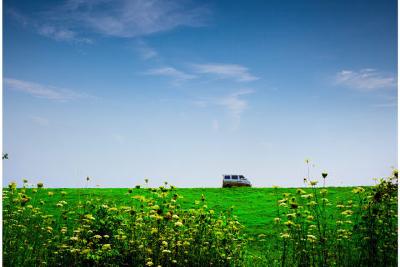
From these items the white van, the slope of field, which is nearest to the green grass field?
the slope of field

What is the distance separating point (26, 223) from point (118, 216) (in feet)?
6.96

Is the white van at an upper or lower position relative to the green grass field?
upper

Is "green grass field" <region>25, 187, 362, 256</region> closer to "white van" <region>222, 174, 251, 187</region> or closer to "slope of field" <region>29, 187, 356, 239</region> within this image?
"slope of field" <region>29, 187, 356, 239</region>

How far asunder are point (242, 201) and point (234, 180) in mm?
10204

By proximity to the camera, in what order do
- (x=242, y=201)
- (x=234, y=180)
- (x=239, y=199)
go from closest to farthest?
1. (x=242, y=201)
2. (x=239, y=199)
3. (x=234, y=180)

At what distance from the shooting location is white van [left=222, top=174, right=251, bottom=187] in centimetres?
2583

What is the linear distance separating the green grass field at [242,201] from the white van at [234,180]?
669 cm

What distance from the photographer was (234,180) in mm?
25922

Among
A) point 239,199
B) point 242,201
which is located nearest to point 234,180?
point 239,199

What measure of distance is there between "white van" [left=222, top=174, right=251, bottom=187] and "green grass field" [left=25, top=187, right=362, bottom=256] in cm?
669

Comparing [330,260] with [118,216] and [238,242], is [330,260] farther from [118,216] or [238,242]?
[118,216]

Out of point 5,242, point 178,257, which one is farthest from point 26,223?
point 178,257

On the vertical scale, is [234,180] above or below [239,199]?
above

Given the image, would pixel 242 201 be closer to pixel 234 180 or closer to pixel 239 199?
pixel 239 199
